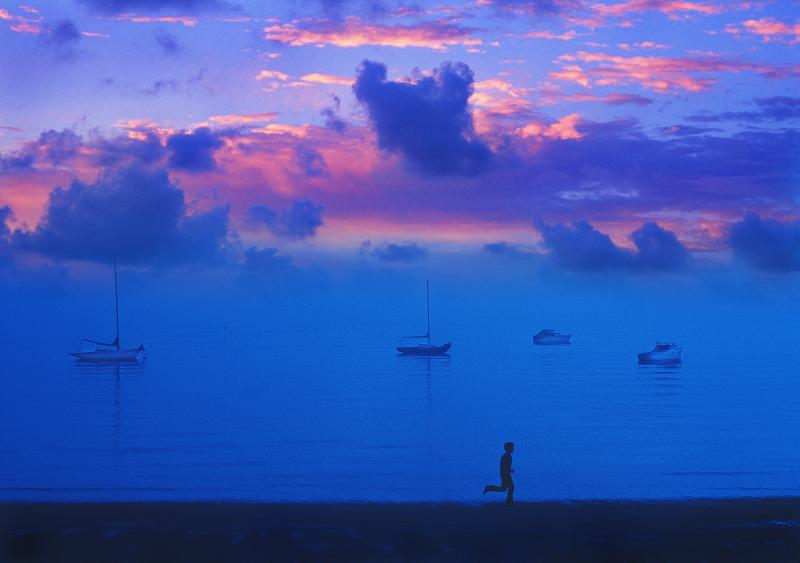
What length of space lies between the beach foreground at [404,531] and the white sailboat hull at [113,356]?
145389 millimetres

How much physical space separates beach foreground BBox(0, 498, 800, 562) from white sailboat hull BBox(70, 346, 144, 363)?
145389mm

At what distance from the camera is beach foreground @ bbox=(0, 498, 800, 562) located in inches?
705

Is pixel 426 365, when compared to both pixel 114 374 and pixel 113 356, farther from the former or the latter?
pixel 113 356

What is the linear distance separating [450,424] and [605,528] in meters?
50.7

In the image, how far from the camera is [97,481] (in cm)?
4409

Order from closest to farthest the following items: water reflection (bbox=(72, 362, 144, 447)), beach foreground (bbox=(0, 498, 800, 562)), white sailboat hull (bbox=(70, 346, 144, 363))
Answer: beach foreground (bbox=(0, 498, 800, 562)) → water reflection (bbox=(72, 362, 144, 447)) → white sailboat hull (bbox=(70, 346, 144, 363))

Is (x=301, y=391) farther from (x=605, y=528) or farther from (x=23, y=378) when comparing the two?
(x=605, y=528)

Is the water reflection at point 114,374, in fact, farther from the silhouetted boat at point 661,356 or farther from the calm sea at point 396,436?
the silhouetted boat at point 661,356

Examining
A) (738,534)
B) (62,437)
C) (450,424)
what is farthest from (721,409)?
(738,534)

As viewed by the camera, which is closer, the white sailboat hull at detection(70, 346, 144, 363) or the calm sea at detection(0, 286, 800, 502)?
the calm sea at detection(0, 286, 800, 502)

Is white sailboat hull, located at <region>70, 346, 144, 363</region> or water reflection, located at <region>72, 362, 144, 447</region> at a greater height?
white sailboat hull, located at <region>70, 346, 144, 363</region>

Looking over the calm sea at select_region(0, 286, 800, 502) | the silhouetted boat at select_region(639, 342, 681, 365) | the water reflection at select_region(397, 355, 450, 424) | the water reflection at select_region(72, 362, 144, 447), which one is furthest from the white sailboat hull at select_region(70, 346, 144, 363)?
the silhouetted boat at select_region(639, 342, 681, 365)

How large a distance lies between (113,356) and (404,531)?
15582 cm

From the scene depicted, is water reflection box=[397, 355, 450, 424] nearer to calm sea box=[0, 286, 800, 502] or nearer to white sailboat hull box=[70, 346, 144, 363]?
calm sea box=[0, 286, 800, 502]
